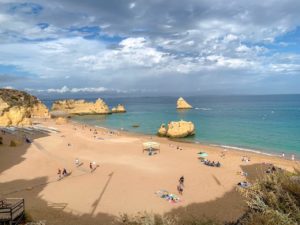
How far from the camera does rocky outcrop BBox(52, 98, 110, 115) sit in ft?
366

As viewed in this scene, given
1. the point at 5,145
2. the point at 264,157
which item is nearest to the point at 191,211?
the point at 264,157

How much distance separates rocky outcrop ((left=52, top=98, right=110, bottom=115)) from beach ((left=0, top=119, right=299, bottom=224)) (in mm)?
71979

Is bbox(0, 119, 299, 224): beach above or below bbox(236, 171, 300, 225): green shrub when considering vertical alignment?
below

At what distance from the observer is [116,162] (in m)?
31.1

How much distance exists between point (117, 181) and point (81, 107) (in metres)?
93.2

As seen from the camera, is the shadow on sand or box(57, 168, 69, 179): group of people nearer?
the shadow on sand

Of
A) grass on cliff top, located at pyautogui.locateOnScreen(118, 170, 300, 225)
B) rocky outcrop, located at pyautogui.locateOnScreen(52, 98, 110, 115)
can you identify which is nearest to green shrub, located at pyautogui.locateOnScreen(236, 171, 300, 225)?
grass on cliff top, located at pyautogui.locateOnScreen(118, 170, 300, 225)

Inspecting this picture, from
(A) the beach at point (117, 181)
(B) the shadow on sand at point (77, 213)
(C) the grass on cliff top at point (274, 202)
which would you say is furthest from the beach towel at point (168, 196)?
(C) the grass on cliff top at point (274, 202)

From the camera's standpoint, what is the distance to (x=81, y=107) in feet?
373

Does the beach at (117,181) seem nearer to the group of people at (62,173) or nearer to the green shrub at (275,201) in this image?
the group of people at (62,173)

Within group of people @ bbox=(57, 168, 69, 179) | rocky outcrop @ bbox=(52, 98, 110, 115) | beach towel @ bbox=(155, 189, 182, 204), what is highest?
rocky outcrop @ bbox=(52, 98, 110, 115)

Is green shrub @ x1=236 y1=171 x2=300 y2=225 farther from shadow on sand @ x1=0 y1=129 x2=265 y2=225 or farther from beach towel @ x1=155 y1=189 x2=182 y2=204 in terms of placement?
beach towel @ x1=155 y1=189 x2=182 y2=204

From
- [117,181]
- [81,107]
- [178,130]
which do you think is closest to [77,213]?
[117,181]

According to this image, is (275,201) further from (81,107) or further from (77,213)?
(81,107)
